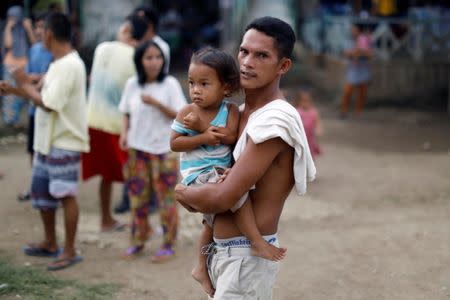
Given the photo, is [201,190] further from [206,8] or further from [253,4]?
[206,8]

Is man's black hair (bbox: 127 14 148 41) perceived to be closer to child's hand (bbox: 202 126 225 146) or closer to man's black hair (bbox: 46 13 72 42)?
man's black hair (bbox: 46 13 72 42)

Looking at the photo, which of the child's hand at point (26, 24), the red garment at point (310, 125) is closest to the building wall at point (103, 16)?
the child's hand at point (26, 24)

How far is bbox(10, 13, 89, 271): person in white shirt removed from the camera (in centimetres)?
436

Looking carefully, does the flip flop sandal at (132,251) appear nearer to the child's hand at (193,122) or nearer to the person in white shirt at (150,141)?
the person in white shirt at (150,141)

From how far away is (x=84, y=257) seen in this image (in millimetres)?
4965

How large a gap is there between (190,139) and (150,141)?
7.35 feet

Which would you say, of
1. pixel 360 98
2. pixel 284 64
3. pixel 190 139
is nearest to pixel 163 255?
pixel 190 139

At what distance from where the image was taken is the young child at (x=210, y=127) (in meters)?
2.51

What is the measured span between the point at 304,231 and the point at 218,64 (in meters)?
3.24

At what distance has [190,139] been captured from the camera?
2557mm

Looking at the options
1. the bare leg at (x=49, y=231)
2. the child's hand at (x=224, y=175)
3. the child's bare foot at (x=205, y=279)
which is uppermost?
the child's hand at (x=224, y=175)

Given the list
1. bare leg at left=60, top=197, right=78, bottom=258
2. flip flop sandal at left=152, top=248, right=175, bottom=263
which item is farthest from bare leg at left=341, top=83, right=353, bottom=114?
bare leg at left=60, top=197, right=78, bottom=258

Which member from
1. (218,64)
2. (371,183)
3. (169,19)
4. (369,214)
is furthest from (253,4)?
(218,64)

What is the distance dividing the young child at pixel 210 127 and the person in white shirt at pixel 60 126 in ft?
6.50
